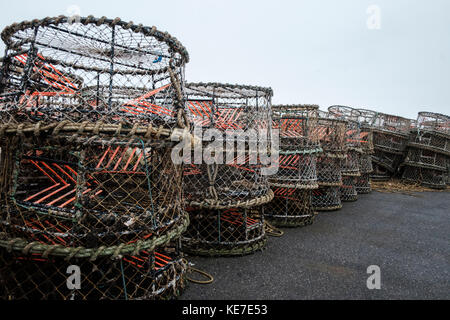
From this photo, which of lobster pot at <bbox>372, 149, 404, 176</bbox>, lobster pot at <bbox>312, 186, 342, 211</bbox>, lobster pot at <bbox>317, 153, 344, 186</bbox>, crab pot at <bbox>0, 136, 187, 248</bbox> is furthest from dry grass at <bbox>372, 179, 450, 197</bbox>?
crab pot at <bbox>0, 136, 187, 248</bbox>

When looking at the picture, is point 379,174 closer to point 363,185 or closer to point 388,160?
point 388,160

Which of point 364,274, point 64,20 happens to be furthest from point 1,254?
point 364,274

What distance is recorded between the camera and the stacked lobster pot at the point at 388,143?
38.5 feet

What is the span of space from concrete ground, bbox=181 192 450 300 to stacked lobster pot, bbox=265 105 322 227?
0.36 metres

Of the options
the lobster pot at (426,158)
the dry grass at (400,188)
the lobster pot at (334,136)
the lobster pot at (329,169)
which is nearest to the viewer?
the lobster pot at (329,169)

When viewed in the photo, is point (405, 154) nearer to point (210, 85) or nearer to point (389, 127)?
point (389, 127)

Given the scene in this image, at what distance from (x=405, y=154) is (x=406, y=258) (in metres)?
9.43

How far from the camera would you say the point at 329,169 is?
6664mm

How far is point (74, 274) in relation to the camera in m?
2.18

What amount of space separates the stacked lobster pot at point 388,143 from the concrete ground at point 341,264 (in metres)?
6.58

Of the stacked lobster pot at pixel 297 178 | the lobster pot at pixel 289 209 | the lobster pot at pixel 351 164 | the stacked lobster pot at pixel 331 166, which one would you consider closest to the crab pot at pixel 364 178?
the lobster pot at pixel 351 164

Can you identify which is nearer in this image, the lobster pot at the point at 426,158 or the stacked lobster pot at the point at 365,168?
the stacked lobster pot at the point at 365,168

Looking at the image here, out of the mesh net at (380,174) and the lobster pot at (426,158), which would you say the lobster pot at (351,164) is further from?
the mesh net at (380,174)

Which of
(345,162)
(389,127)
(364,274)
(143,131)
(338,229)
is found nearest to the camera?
(143,131)
